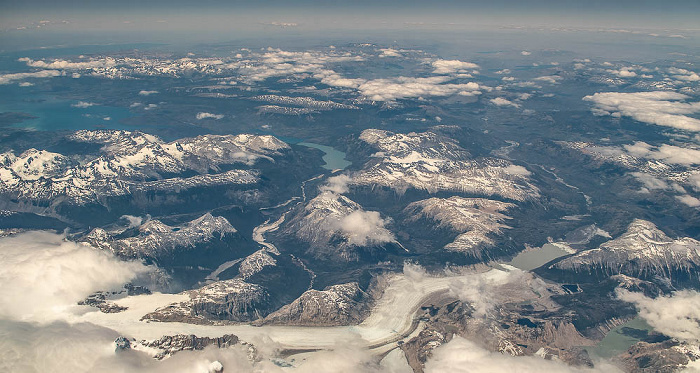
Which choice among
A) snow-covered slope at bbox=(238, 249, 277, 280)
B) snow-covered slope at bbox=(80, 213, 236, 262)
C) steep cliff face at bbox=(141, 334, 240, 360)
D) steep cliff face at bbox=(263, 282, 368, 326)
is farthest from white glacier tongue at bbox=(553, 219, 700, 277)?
snow-covered slope at bbox=(80, 213, 236, 262)

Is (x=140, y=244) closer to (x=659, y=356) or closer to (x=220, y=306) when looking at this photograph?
(x=220, y=306)

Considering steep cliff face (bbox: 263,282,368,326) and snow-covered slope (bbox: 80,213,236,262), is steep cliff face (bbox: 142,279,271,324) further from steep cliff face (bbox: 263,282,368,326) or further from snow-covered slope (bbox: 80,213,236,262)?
snow-covered slope (bbox: 80,213,236,262)

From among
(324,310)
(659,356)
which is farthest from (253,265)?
(659,356)

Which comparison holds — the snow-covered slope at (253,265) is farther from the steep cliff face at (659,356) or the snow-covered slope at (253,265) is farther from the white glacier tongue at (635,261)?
the steep cliff face at (659,356)

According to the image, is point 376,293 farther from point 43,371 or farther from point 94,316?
point 43,371

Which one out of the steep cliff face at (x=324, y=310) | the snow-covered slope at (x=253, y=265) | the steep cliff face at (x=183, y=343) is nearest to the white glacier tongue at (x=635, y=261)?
the steep cliff face at (x=324, y=310)

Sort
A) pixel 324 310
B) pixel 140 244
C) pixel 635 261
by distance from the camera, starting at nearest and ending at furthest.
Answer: pixel 324 310
pixel 140 244
pixel 635 261

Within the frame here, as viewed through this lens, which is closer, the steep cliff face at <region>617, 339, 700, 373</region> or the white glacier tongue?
the steep cliff face at <region>617, 339, 700, 373</region>

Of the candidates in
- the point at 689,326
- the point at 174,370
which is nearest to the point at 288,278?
the point at 174,370
